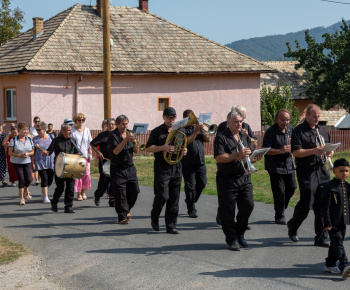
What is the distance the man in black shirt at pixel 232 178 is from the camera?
8.88 metres

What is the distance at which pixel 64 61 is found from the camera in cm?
2870

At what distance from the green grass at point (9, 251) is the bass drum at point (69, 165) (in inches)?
99.1

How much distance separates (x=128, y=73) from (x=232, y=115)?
20941 mm

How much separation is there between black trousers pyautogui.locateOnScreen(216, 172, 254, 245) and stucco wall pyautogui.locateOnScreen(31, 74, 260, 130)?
2054cm

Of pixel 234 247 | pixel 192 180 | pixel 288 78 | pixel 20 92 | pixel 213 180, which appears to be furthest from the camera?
pixel 288 78

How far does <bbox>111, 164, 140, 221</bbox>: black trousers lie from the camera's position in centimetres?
1116

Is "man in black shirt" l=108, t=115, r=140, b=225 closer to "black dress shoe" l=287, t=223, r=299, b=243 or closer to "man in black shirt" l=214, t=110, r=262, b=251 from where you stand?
"man in black shirt" l=214, t=110, r=262, b=251

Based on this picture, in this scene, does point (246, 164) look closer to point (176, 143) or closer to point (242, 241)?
point (242, 241)

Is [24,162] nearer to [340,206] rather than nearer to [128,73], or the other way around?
[340,206]

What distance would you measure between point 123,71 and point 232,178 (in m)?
20.9

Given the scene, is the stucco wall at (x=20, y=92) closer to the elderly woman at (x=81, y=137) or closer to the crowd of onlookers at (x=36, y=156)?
the crowd of onlookers at (x=36, y=156)

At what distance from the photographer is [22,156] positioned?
46.2 ft

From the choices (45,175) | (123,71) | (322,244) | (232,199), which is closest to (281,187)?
(322,244)

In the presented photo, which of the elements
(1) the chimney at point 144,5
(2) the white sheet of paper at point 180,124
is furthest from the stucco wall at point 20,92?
(2) the white sheet of paper at point 180,124
